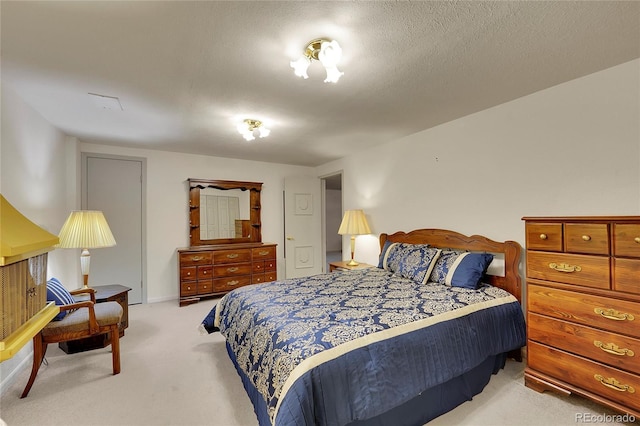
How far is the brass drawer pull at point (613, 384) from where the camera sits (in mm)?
1649

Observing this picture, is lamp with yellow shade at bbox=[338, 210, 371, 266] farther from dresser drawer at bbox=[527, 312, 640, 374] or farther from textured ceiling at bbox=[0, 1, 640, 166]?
dresser drawer at bbox=[527, 312, 640, 374]

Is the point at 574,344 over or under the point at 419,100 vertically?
under

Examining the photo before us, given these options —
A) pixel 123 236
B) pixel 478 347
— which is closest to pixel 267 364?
pixel 478 347

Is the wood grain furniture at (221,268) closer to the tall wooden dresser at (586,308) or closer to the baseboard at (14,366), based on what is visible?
the baseboard at (14,366)

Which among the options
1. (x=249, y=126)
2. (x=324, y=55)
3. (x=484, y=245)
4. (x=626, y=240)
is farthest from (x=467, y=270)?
(x=249, y=126)

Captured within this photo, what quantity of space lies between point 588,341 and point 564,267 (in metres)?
0.47

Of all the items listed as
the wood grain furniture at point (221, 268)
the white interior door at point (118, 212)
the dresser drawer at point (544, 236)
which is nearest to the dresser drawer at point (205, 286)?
the wood grain furniture at point (221, 268)

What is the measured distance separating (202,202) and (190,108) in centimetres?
227

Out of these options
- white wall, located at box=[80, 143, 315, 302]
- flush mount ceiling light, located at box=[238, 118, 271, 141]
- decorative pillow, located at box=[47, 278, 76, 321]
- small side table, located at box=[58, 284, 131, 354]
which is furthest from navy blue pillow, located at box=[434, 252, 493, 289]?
white wall, located at box=[80, 143, 315, 302]

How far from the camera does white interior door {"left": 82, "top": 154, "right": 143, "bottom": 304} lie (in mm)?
3949

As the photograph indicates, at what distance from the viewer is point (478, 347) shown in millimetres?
1956

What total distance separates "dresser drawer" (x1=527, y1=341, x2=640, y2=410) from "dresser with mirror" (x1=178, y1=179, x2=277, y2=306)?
12.1 feet

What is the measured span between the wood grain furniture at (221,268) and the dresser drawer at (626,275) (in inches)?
160

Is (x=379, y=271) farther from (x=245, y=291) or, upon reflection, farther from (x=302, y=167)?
(x=302, y=167)
